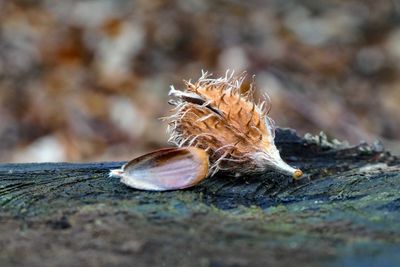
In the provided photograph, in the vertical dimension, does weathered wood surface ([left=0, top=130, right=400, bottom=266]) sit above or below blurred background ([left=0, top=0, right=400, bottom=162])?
below

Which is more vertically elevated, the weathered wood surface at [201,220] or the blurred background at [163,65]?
the blurred background at [163,65]

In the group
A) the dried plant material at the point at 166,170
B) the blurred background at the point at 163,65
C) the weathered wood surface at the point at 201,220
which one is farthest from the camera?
the blurred background at the point at 163,65

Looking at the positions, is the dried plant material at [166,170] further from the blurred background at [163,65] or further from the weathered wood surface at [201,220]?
the blurred background at [163,65]

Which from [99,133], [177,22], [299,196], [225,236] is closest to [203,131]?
[299,196]

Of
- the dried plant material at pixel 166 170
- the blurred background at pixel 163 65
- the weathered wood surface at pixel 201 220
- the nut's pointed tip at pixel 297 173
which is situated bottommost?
the weathered wood surface at pixel 201 220

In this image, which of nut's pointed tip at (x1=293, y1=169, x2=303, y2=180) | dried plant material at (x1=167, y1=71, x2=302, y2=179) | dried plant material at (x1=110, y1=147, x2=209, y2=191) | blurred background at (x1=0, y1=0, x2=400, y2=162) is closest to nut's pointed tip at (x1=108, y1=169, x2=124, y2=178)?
dried plant material at (x1=110, y1=147, x2=209, y2=191)

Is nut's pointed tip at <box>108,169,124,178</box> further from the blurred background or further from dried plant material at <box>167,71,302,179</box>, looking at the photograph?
the blurred background

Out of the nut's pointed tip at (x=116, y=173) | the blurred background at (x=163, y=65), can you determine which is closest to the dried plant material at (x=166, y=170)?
the nut's pointed tip at (x=116, y=173)

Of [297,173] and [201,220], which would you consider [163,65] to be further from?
[201,220]
